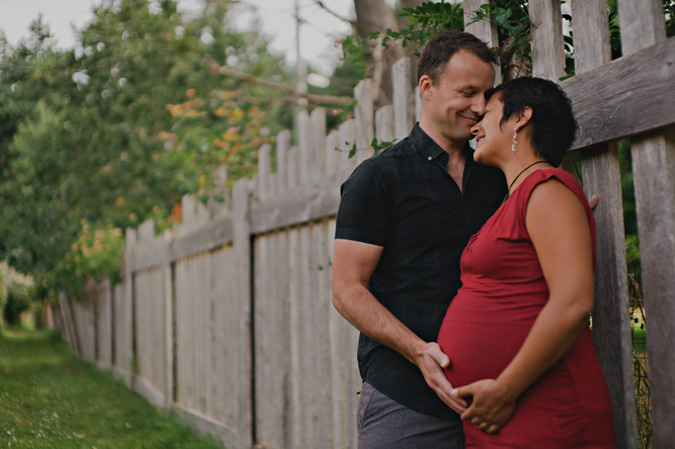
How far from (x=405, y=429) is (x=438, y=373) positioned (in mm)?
285

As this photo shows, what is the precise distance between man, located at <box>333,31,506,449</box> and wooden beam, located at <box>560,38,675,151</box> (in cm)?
32

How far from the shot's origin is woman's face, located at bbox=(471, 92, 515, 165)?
1.91m

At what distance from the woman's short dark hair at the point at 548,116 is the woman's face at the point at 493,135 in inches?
2.4

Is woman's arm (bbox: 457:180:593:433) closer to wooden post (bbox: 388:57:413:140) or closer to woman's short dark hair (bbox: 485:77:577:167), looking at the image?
woman's short dark hair (bbox: 485:77:577:167)

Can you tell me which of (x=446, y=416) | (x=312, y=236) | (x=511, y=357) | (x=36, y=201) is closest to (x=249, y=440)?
(x=312, y=236)

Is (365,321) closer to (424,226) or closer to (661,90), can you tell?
(424,226)

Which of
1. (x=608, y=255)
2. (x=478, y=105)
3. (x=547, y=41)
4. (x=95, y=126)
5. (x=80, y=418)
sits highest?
(x=95, y=126)

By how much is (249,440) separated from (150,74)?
1026 centimetres

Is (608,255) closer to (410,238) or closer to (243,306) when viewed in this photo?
(410,238)

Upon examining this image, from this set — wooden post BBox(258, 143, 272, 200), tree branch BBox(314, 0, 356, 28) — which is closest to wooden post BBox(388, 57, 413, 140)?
wooden post BBox(258, 143, 272, 200)

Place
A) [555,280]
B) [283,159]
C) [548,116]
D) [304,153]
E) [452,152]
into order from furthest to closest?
1. [283,159]
2. [304,153]
3. [452,152]
4. [548,116]
5. [555,280]

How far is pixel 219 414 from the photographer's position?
5363 mm

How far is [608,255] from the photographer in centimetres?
196

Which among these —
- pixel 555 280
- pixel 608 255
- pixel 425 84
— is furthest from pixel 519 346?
pixel 425 84
